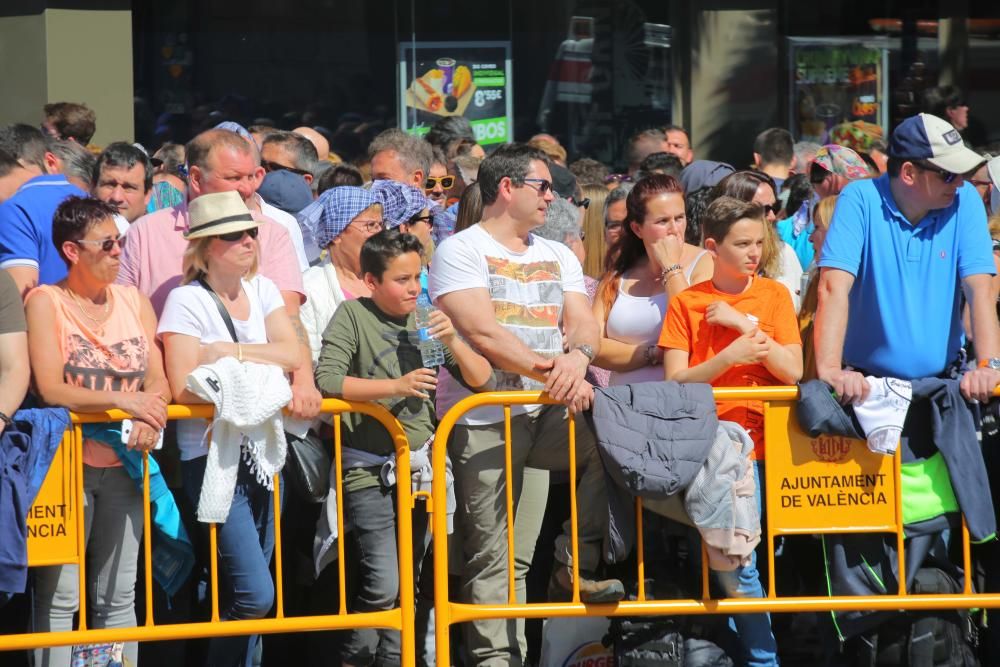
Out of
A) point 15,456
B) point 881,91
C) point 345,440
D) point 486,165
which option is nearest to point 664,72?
point 881,91

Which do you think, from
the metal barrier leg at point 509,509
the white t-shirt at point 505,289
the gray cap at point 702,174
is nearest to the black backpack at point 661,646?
the metal barrier leg at point 509,509

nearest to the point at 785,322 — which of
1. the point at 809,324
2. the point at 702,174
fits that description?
the point at 809,324

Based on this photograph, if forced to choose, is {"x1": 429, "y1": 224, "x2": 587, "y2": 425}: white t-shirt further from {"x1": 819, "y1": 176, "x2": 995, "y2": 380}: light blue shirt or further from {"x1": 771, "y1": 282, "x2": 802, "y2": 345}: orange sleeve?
{"x1": 819, "y1": 176, "x2": 995, "y2": 380}: light blue shirt

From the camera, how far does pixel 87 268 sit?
5188mm

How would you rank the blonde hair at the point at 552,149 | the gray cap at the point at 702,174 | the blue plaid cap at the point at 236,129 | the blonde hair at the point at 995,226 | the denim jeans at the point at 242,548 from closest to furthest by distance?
the denim jeans at the point at 242,548
the blue plaid cap at the point at 236,129
the blonde hair at the point at 995,226
the gray cap at the point at 702,174
the blonde hair at the point at 552,149

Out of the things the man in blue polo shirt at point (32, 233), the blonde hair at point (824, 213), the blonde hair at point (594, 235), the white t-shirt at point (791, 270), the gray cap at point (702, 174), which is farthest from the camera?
the gray cap at point (702, 174)

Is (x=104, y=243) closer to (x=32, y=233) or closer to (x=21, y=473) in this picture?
(x=21, y=473)

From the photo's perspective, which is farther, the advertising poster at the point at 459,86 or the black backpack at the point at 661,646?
the advertising poster at the point at 459,86

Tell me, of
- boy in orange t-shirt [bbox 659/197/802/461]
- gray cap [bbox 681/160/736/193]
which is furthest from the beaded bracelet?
gray cap [bbox 681/160/736/193]

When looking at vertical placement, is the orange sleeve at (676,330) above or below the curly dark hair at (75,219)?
below

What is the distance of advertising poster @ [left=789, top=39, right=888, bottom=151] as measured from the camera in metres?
14.9

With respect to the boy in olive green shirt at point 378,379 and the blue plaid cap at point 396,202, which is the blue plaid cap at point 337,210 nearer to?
the blue plaid cap at point 396,202

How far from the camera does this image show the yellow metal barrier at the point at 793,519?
529 centimetres

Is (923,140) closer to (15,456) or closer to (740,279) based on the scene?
(740,279)
